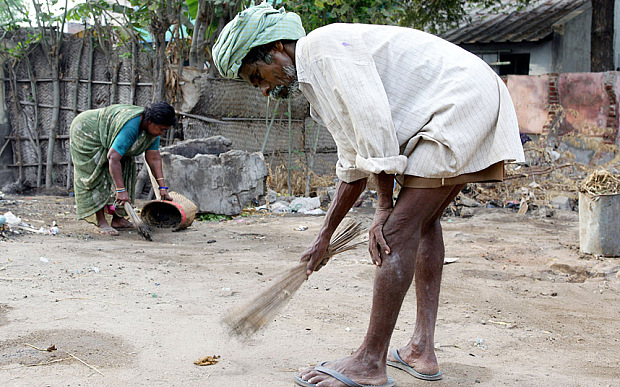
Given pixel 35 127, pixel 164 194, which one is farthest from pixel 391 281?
pixel 35 127


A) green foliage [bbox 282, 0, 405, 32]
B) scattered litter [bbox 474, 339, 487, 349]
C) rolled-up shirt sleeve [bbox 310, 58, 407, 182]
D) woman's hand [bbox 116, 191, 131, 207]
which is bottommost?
scattered litter [bbox 474, 339, 487, 349]

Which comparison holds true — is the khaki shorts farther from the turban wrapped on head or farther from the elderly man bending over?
the turban wrapped on head

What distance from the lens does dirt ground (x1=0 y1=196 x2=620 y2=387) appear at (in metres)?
2.30

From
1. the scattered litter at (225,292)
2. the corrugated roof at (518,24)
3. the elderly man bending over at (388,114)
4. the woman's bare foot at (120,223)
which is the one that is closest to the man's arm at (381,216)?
the elderly man bending over at (388,114)

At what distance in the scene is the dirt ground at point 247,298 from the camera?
230cm

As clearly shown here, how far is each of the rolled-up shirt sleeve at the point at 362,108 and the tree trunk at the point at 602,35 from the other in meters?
11.6

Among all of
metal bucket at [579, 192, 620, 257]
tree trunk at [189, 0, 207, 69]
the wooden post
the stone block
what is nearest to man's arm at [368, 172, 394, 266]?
metal bucket at [579, 192, 620, 257]

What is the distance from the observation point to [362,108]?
1878mm

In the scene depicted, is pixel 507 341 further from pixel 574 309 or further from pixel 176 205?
pixel 176 205

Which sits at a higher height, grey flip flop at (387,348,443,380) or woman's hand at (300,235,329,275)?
woman's hand at (300,235,329,275)

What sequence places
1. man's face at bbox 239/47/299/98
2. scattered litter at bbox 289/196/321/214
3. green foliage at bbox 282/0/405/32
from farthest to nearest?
scattered litter at bbox 289/196/321/214 < green foliage at bbox 282/0/405/32 < man's face at bbox 239/47/299/98

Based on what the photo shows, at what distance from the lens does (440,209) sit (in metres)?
→ 2.29

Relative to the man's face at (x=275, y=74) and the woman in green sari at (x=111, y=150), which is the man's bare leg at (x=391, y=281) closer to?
the man's face at (x=275, y=74)

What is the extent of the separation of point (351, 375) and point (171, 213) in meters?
4.46
